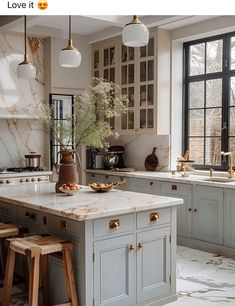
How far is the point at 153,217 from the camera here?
352cm

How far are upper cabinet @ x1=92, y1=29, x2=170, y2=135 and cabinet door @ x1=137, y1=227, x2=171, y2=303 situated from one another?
2.71 m

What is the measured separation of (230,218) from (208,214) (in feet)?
1.05

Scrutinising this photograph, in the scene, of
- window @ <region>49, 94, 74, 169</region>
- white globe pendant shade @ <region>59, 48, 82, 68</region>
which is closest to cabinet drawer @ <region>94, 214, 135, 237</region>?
white globe pendant shade @ <region>59, 48, 82, 68</region>

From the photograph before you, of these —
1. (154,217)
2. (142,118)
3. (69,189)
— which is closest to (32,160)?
(142,118)

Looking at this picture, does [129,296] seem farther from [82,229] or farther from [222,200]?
[222,200]

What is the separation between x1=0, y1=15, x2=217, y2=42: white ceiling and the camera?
5590mm

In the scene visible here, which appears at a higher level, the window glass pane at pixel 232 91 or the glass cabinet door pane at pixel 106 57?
the glass cabinet door pane at pixel 106 57

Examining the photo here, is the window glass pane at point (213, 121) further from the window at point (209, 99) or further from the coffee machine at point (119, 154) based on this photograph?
the coffee machine at point (119, 154)

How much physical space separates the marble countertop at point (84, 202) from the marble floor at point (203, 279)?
87cm

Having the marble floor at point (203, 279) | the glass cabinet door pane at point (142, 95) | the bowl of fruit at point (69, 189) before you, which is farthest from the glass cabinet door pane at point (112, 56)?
the bowl of fruit at point (69, 189)

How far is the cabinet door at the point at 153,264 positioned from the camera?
3461mm

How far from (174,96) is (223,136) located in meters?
0.95

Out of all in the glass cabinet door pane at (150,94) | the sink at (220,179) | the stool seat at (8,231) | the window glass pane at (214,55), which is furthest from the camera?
the glass cabinet door pane at (150,94)

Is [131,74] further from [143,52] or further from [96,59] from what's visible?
[96,59]
